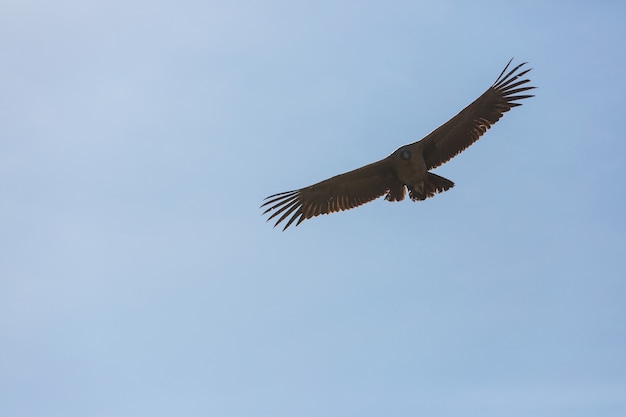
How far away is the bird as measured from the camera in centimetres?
2673

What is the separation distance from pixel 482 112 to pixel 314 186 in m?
3.85

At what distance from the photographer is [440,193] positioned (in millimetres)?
26797

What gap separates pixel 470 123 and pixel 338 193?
10.5ft

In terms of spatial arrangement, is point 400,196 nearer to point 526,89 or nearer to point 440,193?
point 440,193

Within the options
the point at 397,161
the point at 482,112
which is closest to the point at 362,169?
the point at 397,161

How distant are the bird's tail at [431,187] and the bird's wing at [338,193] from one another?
0.54m

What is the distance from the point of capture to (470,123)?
2703cm

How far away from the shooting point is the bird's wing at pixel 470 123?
26.8 meters

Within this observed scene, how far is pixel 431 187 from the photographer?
88.0 ft

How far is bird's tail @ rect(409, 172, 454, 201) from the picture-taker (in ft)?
87.6

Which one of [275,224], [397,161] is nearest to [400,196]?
[397,161]

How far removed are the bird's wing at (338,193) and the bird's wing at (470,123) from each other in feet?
3.27

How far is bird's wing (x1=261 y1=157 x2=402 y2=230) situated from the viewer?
2739 cm

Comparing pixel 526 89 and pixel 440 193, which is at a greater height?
pixel 526 89
